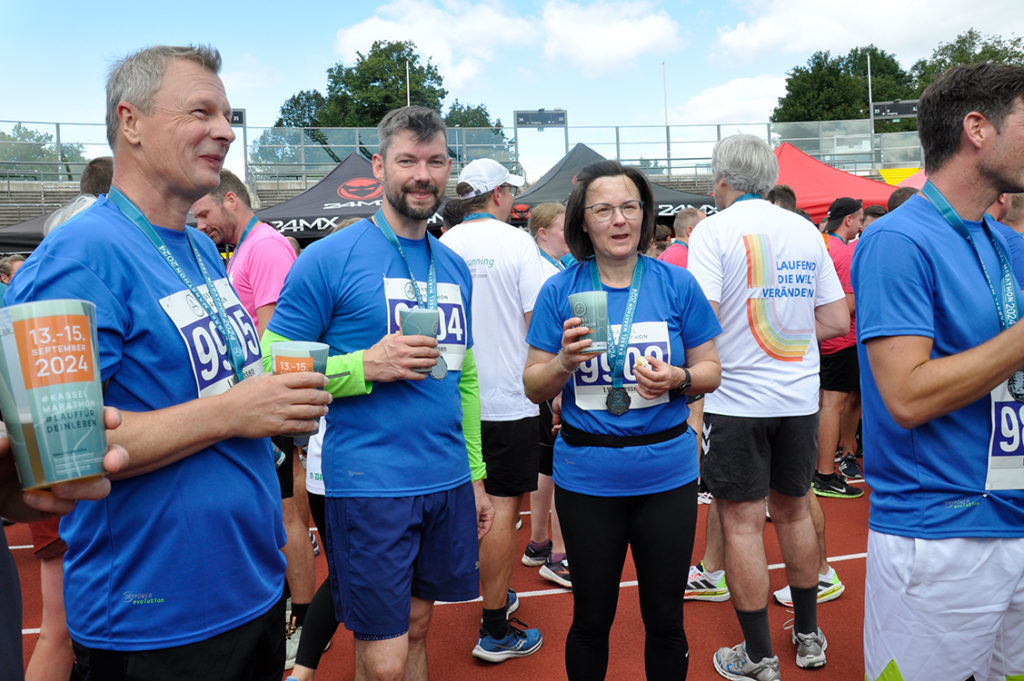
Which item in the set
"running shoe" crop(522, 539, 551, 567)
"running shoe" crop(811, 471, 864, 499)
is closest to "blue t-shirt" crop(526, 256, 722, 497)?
"running shoe" crop(522, 539, 551, 567)

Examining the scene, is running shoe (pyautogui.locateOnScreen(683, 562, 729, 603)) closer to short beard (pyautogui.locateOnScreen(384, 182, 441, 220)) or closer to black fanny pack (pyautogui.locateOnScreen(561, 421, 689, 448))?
black fanny pack (pyautogui.locateOnScreen(561, 421, 689, 448))

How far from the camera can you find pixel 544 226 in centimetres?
554

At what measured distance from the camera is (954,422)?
6.07ft

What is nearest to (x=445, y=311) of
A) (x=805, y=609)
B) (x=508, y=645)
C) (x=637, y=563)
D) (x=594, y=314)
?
(x=594, y=314)

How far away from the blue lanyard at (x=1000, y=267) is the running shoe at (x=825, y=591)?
8.90ft

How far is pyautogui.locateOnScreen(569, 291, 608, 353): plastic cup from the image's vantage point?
233 centimetres

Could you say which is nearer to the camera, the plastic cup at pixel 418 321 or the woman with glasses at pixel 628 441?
the plastic cup at pixel 418 321

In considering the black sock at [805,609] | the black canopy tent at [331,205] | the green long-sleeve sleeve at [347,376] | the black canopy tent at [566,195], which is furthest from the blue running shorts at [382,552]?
the black canopy tent at [566,195]

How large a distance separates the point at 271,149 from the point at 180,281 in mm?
20161

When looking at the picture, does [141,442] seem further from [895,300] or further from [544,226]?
[544,226]

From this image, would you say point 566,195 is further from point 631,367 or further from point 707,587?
point 631,367

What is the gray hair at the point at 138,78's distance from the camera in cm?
170

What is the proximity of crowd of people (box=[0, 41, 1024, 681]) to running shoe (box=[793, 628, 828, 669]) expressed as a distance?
0.08 ft

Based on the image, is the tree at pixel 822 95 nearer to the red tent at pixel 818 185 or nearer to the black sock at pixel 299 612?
the red tent at pixel 818 185
